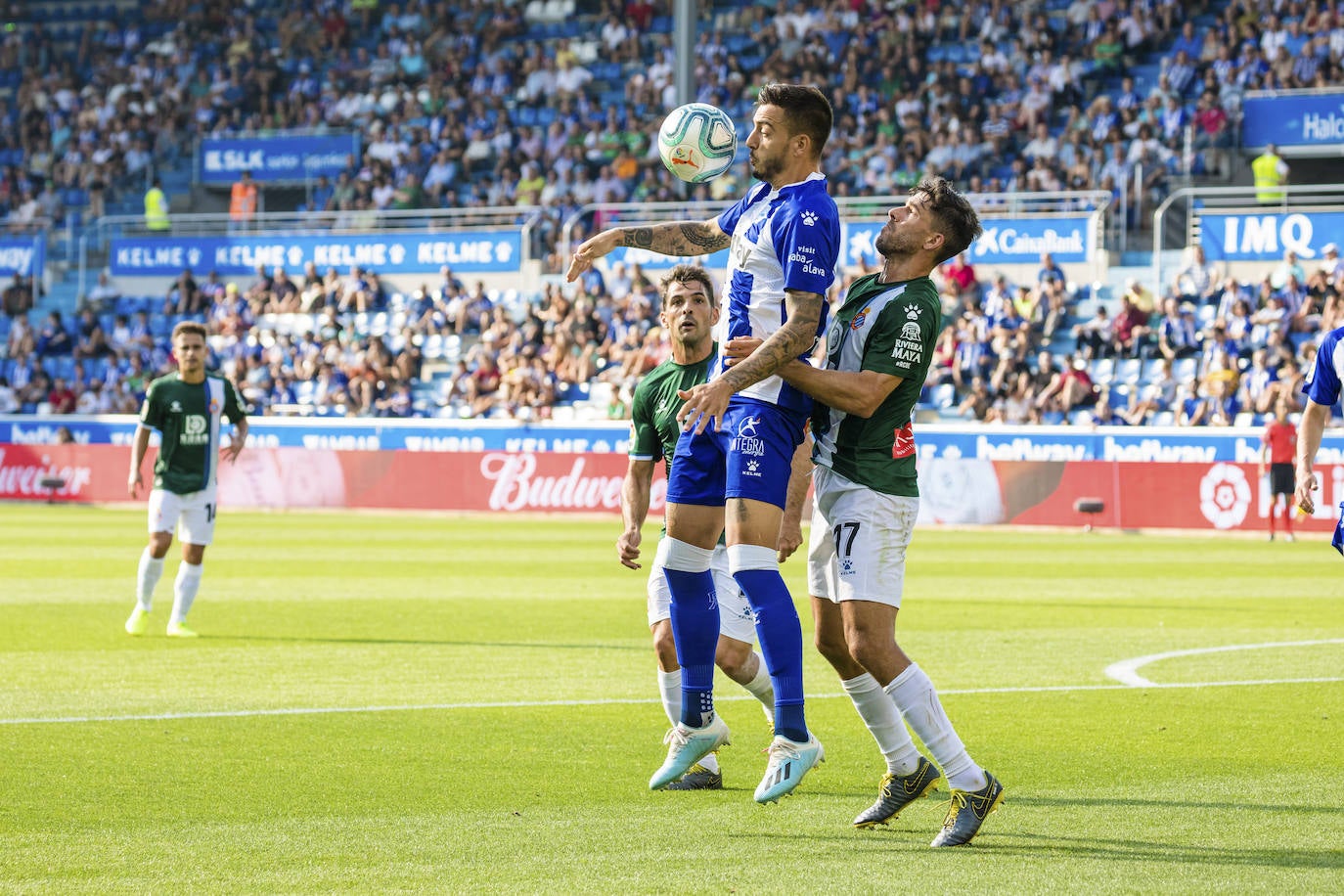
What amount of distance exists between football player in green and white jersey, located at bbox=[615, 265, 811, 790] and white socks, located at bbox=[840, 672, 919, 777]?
43.1 inches

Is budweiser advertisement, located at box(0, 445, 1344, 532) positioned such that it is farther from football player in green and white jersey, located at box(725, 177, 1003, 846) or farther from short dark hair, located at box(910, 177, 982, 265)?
short dark hair, located at box(910, 177, 982, 265)

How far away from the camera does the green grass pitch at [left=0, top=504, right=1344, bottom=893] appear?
18.5 feet

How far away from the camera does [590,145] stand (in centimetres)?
3850

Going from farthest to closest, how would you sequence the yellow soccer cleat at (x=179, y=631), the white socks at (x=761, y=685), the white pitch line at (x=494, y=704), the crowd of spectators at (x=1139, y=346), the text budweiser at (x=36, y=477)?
the text budweiser at (x=36, y=477)
the crowd of spectators at (x=1139, y=346)
the yellow soccer cleat at (x=179, y=631)
the white pitch line at (x=494, y=704)
the white socks at (x=761, y=685)

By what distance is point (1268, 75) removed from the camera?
107 ft

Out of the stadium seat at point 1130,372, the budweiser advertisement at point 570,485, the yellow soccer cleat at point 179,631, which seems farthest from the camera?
the stadium seat at point 1130,372

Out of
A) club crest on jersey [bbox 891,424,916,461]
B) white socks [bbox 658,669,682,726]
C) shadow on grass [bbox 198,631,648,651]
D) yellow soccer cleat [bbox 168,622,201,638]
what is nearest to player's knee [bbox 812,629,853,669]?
club crest on jersey [bbox 891,424,916,461]

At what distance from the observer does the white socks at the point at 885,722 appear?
6.40 meters

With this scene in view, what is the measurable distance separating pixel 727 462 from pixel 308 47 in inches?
1637

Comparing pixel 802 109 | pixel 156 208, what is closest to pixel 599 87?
pixel 156 208

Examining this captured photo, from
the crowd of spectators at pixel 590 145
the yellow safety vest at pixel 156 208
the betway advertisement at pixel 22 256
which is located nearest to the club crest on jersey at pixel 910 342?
the crowd of spectators at pixel 590 145

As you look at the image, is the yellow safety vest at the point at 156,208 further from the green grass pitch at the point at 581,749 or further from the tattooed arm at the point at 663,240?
the tattooed arm at the point at 663,240

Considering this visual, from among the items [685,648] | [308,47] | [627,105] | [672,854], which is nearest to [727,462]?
[685,648]

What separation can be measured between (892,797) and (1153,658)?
6071 millimetres
